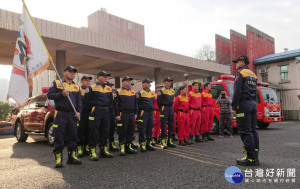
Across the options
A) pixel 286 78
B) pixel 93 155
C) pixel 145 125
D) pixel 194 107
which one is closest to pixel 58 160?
pixel 93 155

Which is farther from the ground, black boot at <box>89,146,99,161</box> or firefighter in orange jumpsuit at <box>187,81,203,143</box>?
firefighter in orange jumpsuit at <box>187,81,203,143</box>

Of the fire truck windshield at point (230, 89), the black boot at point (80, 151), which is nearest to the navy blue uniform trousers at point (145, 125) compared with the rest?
the black boot at point (80, 151)

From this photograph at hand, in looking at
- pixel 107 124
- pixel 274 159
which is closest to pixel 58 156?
pixel 107 124

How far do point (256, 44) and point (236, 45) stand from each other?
201cm

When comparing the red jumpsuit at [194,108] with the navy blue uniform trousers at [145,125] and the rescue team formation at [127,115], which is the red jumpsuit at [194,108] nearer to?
the rescue team formation at [127,115]

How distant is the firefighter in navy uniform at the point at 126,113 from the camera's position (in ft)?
20.5

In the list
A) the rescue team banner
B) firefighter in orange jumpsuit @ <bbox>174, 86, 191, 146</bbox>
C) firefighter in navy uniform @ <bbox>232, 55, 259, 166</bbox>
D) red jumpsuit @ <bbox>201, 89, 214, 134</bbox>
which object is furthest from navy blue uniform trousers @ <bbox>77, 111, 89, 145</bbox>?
red jumpsuit @ <bbox>201, 89, 214, 134</bbox>

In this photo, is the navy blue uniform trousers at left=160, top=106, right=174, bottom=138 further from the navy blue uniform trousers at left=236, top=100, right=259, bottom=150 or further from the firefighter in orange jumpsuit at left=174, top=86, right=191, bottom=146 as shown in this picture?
the navy blue uniform trousers at left=236, top=100, right=259, bottom=150

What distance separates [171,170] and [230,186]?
119 cm

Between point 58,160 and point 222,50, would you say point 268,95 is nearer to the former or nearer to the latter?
point 58,160

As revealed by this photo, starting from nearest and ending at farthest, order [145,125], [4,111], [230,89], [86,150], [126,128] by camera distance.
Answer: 1. [126,128]
2. [86,150]
3. [145,125]
4. [230,89]
5. [4,111]

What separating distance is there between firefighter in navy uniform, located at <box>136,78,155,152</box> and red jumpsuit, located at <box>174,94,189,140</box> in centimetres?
118

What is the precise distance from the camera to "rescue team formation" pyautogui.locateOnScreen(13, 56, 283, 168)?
494 centimetres

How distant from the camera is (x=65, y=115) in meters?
5.09
